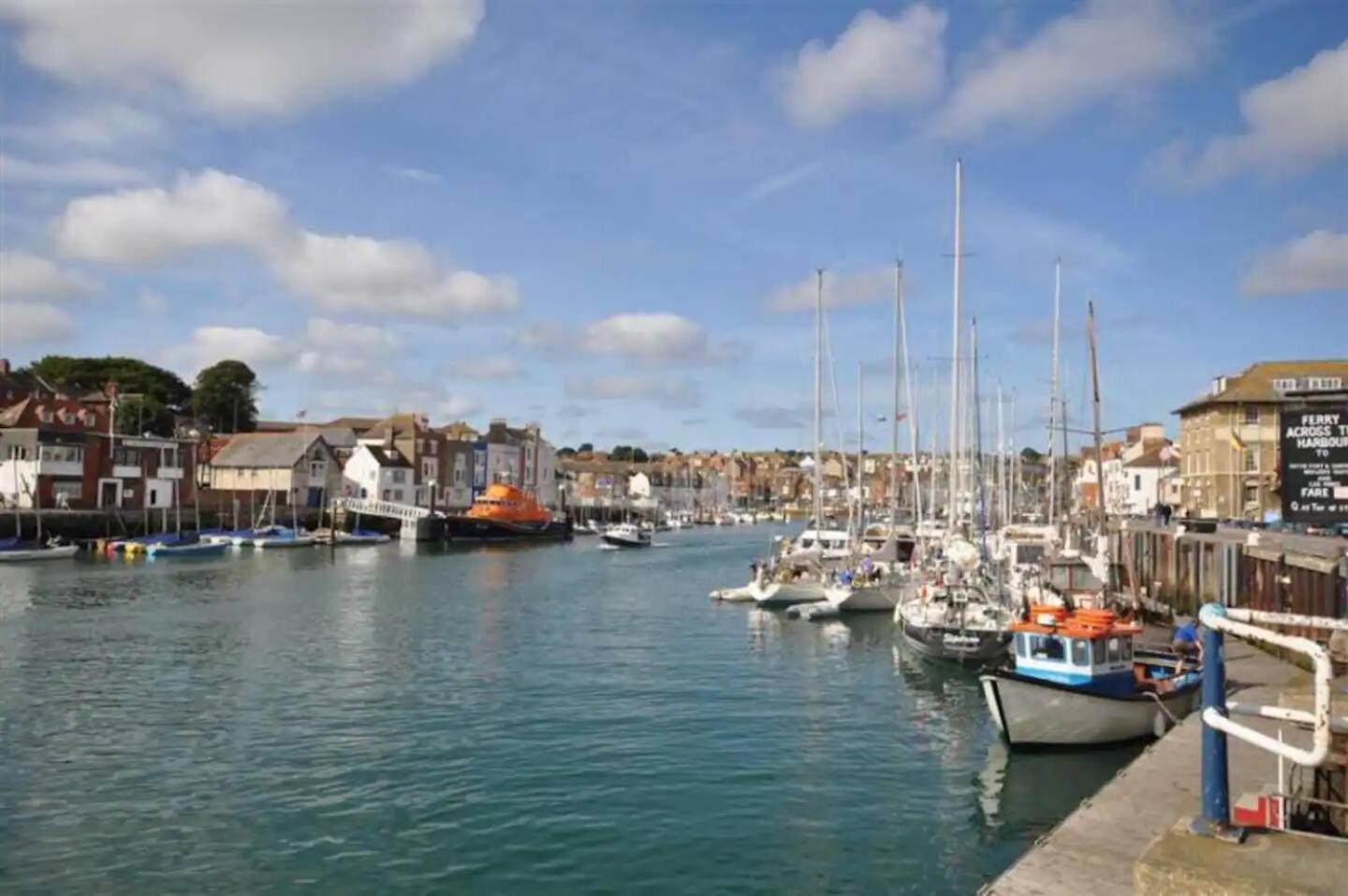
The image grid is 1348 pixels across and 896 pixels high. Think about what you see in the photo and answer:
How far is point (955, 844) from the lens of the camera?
14.8 metres

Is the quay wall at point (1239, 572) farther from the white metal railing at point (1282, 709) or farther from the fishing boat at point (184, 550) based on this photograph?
the fishing boat at point (184, 550)

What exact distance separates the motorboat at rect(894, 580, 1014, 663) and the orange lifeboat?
7510cm

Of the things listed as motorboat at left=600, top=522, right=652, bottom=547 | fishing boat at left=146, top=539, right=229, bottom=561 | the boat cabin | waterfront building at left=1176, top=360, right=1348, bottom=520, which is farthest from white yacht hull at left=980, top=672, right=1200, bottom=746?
motorboat at left=600, top=522, right=652, bottom=547

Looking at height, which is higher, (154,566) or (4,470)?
(4,470)

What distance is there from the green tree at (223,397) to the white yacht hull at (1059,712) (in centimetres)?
13062

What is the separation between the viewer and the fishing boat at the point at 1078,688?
19.3 metres

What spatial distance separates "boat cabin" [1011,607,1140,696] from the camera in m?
19.9

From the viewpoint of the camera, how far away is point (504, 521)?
10425 cm

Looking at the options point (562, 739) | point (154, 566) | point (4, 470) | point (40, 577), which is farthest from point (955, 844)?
point (4, 470)

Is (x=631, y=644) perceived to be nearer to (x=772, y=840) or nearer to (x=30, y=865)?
(x=772, y=840)

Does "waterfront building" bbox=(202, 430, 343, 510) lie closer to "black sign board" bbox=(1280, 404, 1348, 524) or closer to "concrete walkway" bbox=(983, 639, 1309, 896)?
"black sign board" bbox=(1280, 404, 1348, 524)

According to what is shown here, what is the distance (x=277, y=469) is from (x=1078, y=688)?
98689 millimetres

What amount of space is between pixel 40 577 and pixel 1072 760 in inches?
2106

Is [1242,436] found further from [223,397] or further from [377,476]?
[223,397]
